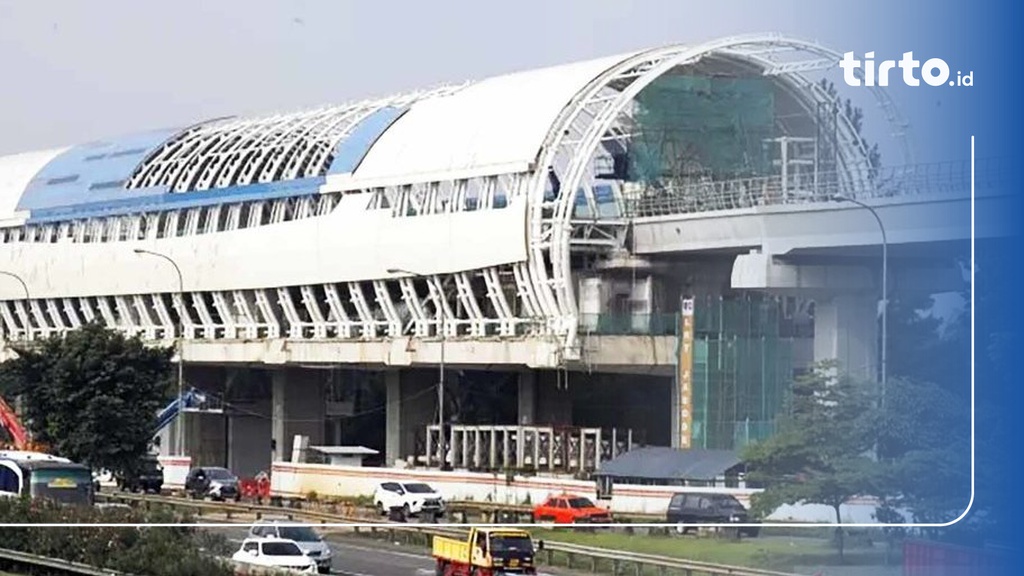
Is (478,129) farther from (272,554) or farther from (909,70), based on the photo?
(909,70)

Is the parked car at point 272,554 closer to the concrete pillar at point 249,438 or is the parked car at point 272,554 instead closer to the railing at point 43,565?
the railing at point 43,565

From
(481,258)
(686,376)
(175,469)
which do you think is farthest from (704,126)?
(481,258)

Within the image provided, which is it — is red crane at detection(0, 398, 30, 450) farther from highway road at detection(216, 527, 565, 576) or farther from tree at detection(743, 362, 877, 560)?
tree at detection(743, 362, 877, 560)

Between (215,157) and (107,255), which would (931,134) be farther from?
(215,157)

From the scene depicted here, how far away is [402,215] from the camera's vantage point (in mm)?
15641

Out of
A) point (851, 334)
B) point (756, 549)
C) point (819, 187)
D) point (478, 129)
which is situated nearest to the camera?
point (756, 549)

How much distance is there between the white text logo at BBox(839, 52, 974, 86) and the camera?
781 centimetres

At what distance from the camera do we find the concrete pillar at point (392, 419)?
36.8 feet

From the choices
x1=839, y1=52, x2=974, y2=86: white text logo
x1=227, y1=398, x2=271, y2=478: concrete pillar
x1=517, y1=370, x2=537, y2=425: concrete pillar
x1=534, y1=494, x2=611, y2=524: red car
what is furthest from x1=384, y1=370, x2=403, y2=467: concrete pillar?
x1=839, y1=52, x2=974, y2=86: white text logo

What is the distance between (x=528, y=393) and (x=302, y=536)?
171 inches

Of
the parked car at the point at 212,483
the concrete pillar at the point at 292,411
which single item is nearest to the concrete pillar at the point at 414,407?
the concrete pillar at the point at 292,411

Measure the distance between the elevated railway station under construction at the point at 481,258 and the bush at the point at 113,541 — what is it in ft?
2.81

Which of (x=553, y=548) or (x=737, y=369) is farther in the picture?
(x=737, y=369)

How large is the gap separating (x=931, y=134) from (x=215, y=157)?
4.41 meters
